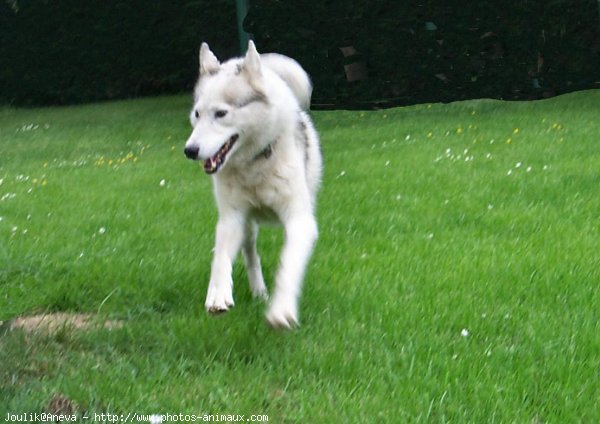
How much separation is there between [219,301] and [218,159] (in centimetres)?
75

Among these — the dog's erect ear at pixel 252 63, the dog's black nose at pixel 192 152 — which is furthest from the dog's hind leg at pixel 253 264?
the dog's erect ear at pixel 252 63

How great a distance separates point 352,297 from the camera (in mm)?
3605

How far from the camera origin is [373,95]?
1294 centimetres

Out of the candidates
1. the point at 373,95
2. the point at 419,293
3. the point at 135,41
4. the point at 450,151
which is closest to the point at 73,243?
the point at 419,293

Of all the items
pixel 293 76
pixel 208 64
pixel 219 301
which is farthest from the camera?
pixel 293 76

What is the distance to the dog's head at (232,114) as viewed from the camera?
3512mm

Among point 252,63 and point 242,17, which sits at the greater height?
point 252,63

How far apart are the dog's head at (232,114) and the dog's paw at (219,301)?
2.05 ft

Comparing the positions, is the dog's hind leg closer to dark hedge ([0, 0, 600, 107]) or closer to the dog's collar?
the dog's collar

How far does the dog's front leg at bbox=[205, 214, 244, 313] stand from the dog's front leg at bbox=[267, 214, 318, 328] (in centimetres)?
24

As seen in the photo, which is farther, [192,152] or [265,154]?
[265,154]

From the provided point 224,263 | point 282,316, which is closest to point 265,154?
point 224,263

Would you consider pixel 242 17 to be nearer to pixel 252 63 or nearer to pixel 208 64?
pixel 208 64

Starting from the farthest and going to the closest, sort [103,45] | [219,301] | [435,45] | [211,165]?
[103,45] < [435,45] < [211,165] < [219,301]
